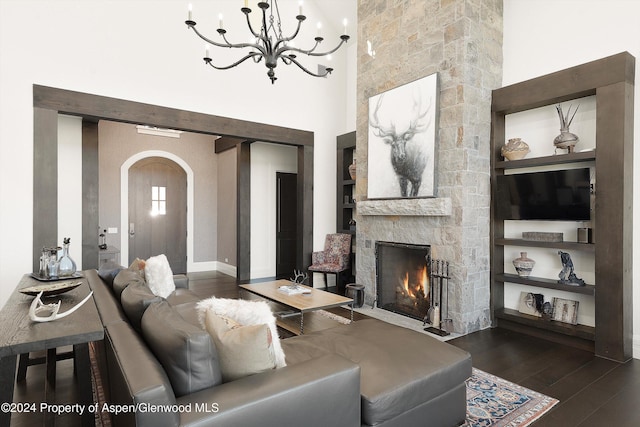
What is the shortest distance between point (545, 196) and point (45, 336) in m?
4.25

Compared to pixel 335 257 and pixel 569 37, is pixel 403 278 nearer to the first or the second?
pixel 335 257

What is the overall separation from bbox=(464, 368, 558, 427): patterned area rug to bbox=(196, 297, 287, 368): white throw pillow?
55.9 inches

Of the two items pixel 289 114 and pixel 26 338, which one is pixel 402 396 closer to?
pixel 26 338

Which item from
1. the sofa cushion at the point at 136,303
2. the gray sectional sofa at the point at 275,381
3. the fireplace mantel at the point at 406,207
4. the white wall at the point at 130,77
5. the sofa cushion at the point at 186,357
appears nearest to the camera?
the gray sectional sofa at the point at 275,381

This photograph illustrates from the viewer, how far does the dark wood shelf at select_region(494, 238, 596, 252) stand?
3.48 m

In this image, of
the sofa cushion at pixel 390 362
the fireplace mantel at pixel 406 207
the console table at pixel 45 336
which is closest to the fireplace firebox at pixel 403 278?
the fireplace mantel at pixel 406 207

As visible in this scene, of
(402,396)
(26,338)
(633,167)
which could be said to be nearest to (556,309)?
(633,167)

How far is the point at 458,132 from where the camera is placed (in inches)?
160

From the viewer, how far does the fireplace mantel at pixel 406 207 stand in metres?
4.13

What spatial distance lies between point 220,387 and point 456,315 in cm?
323

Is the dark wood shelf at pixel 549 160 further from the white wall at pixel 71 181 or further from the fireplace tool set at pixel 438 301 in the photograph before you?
the white wall at pixel 71 181

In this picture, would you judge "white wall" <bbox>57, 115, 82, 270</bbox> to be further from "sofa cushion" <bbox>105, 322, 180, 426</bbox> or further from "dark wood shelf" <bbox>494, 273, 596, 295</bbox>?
"dark wood shelf" <bbox>494, 273, 596, 295</bbox>

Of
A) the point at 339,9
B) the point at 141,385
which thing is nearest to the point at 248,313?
the point at 141,385

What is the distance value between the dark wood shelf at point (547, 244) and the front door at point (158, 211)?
6.30 m
